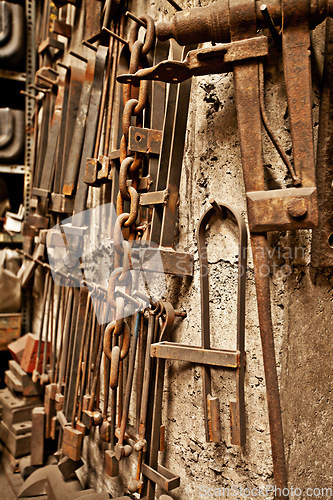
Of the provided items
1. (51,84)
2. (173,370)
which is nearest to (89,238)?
(173,370)

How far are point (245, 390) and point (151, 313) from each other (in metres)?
0.31

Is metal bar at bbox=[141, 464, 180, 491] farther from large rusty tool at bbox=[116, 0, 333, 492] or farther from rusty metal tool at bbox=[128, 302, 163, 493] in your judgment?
large rusty tool at bbox=[116, 0, 333, 492]

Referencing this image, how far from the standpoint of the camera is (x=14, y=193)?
2803 millimetres

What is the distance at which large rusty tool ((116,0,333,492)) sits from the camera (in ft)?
2.36

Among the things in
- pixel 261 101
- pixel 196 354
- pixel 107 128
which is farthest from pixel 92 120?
pixel 196 354

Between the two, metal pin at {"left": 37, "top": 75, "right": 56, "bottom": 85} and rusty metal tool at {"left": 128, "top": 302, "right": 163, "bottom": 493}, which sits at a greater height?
metal pin at {"left": 37, "top": 75, "right": 56, "bottom": 85}

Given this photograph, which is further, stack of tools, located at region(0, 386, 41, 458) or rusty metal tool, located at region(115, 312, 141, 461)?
stack of tools, located at region(0, 386, 41, 458)

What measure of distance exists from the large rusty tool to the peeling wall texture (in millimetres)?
87

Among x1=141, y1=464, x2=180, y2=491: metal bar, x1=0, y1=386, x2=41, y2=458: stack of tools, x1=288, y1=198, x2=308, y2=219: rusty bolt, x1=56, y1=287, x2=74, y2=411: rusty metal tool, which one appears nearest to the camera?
x1=288, y1=198, x2=308, y2=219: rusty bolt

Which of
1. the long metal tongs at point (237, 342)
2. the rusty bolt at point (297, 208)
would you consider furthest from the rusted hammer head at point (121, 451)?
the rusty bolt at point (297, 208)

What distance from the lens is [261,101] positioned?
77cm

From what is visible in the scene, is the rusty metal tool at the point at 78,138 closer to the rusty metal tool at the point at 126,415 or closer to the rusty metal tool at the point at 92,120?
the rusty metal tool at the point at 92,120

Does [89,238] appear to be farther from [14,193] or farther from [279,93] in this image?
[14,193]

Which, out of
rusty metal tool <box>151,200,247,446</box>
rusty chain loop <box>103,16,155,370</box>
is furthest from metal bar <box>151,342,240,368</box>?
rusty chain loop <box>103,16,155,370</box>
